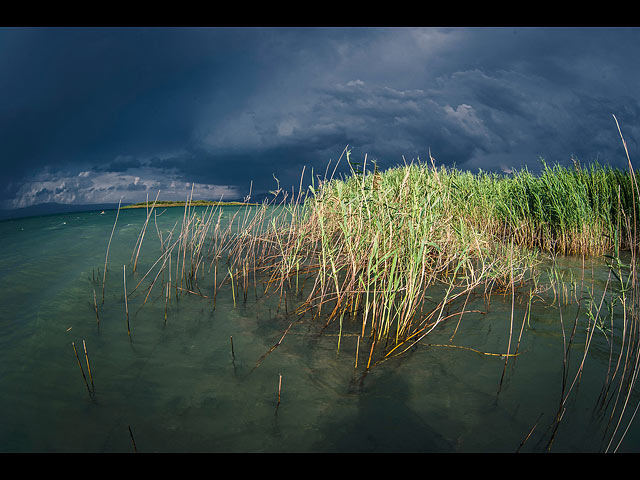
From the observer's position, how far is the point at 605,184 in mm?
6945

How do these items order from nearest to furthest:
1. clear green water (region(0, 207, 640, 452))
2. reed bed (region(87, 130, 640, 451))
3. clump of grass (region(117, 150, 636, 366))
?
1. clear green water (region(0, 207, 640, 452))
2. reed bed (region(87, 130, 640, 451))
3. clump of grass (region(117, 150, 636, 366))

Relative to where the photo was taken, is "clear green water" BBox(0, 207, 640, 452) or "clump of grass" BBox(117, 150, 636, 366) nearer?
"clear green water" BBox(0, 207, 640, 452)

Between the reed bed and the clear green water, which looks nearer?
the clear green water

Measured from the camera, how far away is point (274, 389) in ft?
8.23

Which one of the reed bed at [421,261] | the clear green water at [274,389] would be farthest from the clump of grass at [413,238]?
the clear green water at [274,389]

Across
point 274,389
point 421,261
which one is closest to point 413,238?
point 421,261

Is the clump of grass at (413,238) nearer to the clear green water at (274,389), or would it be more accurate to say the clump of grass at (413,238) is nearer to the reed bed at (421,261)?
the reed bed at (421,261)

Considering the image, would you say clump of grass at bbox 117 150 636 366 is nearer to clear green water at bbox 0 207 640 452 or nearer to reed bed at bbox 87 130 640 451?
reed bed at bbox 87 130 640 451

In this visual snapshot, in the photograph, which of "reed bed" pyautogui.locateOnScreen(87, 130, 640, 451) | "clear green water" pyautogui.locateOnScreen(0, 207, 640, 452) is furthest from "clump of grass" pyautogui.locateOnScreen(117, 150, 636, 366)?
"clear green water" pyautogui.locateOnScreen(0, 207, 640, 452)

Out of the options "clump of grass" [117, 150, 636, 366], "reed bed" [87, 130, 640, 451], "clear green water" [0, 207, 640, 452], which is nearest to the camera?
"clear green water" [0, 207, 640, 452]

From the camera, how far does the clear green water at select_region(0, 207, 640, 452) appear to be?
204 cm

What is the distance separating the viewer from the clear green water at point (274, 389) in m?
2.04

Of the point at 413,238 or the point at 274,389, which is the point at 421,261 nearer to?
the point at 413,238

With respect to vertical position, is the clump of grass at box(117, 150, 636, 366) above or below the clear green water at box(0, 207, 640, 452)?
above
